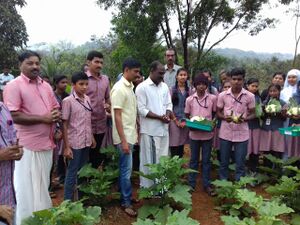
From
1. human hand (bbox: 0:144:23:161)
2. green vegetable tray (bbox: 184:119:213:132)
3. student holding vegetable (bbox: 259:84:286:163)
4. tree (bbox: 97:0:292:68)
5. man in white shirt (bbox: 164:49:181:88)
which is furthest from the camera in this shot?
tree (bbox: 97:0:292:68)

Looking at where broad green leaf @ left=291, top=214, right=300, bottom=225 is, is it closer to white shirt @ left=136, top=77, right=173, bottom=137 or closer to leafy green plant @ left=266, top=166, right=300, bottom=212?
leafy green plant @ left=266, top=166, right=300, bottom=212

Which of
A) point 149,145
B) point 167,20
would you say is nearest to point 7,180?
point 149,145

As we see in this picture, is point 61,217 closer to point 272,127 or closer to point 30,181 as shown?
point 30,181

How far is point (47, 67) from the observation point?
15.7 metres

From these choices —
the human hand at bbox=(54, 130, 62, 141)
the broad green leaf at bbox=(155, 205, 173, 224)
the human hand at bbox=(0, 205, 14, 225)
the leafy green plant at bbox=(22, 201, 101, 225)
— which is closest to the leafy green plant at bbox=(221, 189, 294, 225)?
the broad green leaf at bbox=(155, 205, 173, 224)

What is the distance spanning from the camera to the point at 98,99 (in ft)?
16.0

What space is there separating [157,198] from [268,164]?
8.07 ft

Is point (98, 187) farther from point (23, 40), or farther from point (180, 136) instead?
point (23, 40)

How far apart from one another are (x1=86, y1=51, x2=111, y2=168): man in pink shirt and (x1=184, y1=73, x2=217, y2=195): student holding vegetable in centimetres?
127

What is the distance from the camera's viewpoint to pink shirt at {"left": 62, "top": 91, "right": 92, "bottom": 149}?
426 centimetres

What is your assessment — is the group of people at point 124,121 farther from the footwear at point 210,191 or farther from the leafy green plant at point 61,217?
the leafy green plant at point 61,217

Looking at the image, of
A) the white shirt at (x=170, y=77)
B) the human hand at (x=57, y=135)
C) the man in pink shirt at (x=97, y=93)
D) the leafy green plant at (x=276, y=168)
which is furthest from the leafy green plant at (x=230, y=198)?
the white shirt at (x=170, y=77)

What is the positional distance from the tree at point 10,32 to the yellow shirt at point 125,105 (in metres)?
11.1

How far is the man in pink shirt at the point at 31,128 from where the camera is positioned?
139 inches
